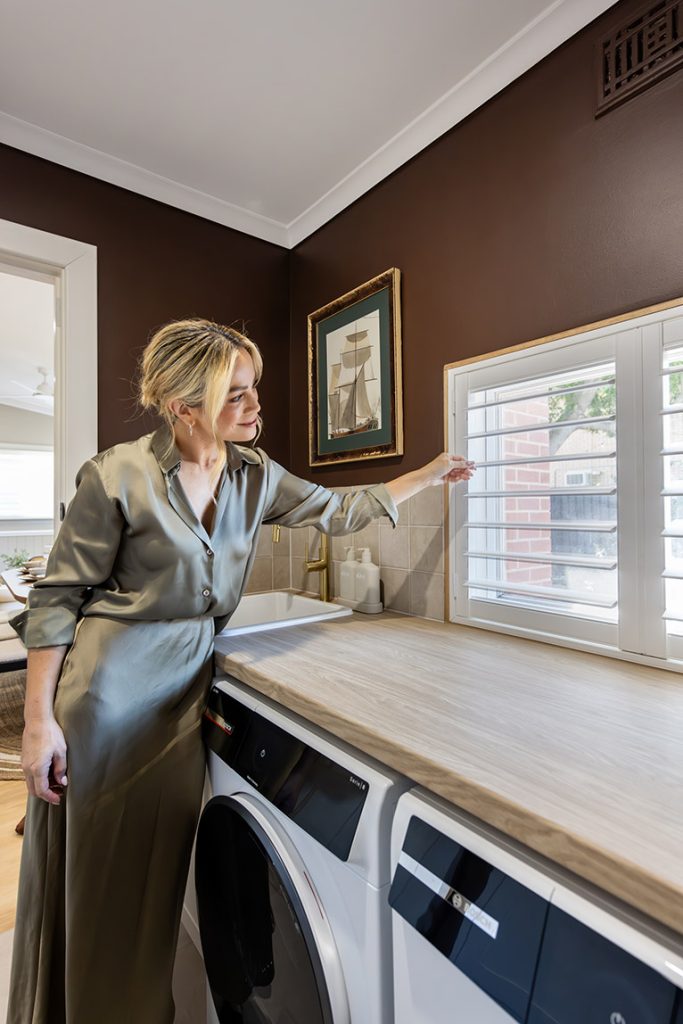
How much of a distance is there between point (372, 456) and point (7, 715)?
2.23 metres

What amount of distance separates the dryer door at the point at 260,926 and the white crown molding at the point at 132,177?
2.01 meters

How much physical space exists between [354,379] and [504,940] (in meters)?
1.69

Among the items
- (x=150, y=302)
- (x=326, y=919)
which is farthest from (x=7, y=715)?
(x=326, y=919)

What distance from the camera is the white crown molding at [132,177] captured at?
5.38 feet

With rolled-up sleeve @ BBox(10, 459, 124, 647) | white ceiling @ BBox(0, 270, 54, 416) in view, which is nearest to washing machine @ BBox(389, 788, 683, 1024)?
rolled-up sleeve @ BBox(10, 459, 124, 647)

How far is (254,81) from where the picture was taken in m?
1.46

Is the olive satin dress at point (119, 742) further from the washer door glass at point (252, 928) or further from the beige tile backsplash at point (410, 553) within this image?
the beige tile backsplash at point (410, 553)

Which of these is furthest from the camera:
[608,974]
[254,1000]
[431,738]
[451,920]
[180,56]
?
[180,56]

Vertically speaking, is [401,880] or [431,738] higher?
[431,738]

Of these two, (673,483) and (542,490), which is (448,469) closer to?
(542,490)

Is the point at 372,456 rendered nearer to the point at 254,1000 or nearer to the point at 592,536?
the point at 592,536

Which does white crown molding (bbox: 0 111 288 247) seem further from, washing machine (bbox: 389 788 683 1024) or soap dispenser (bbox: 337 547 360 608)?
washing machine (bbox: 389 788 683 1024)

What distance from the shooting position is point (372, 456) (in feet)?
6.04

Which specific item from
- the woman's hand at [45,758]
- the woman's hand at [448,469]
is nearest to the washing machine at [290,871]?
the woman's hand at [45,758]
